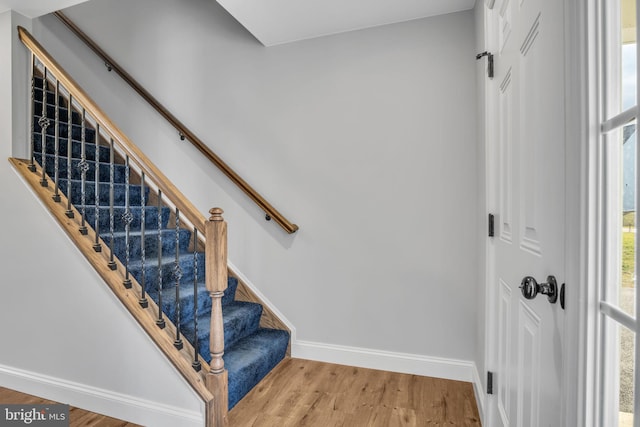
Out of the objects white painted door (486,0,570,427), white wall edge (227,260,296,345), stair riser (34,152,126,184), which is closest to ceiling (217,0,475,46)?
white painted door (486,0,570,427)

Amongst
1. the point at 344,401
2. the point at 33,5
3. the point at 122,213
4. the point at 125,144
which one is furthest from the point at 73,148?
the point at 344,401

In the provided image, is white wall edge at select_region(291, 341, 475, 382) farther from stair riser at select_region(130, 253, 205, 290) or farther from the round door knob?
the round door knob

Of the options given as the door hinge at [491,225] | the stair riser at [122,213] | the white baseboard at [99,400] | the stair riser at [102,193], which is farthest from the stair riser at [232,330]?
the door hinge at [491,225]

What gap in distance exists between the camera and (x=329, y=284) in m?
2.47

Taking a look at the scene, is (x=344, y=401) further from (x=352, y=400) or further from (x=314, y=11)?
(x=314, y=11)

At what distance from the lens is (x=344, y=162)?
7.94 feet

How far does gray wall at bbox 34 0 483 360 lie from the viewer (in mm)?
2205

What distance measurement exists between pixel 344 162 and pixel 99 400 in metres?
1.99

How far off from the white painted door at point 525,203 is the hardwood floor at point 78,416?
1.80m

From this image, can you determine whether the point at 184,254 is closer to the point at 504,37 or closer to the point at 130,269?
the point at 130,269

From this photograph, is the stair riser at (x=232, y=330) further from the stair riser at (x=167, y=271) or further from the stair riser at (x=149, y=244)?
the stair riser at (x=149, y=244)

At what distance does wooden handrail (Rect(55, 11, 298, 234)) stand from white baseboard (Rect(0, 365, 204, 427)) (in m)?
1.25

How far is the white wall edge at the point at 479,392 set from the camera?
5.73ft

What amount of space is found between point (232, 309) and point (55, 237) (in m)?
1.14
